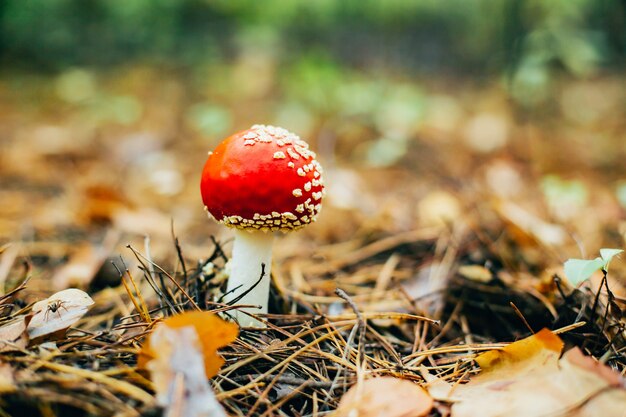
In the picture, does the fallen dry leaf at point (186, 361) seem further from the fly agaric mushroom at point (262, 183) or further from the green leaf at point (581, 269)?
the green leaf at point (581, 269)

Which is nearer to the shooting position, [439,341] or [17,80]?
[439,341]

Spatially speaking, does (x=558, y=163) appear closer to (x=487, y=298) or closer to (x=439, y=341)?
(x=487, y=298)

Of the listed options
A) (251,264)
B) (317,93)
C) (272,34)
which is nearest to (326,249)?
(251,264)

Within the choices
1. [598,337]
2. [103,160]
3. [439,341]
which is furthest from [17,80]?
[598,337]

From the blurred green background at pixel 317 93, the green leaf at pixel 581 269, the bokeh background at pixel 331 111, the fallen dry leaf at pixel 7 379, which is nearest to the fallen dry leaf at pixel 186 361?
the fallen dry leaf at pixel 7 379

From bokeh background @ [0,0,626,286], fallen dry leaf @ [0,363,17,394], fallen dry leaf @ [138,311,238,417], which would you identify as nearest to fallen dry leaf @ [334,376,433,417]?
fallen dry leaf @ [138,311,238,417]

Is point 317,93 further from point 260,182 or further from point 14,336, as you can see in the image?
point 14,336
